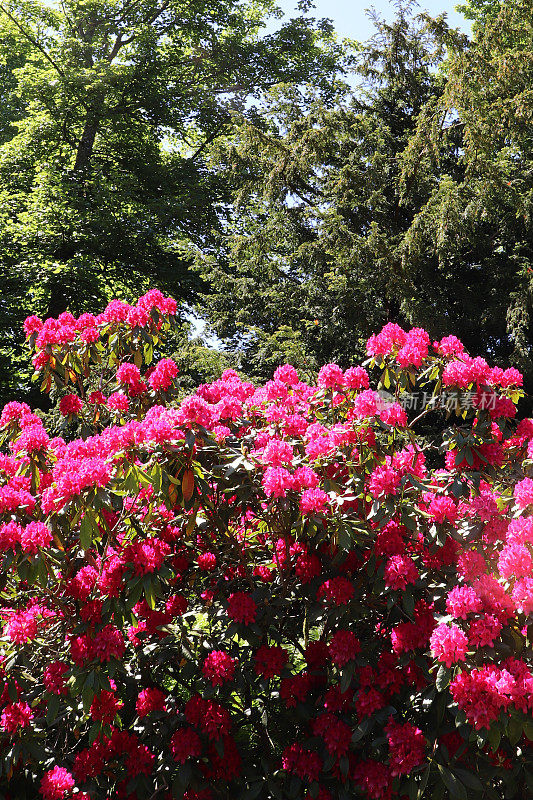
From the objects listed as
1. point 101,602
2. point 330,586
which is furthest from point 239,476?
point 101,602

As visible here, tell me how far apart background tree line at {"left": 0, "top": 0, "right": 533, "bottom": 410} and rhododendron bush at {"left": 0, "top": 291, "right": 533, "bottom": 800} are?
9.65 feet

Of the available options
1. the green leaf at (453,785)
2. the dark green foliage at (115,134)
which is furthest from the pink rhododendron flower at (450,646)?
the dark green foliage at (115,134)

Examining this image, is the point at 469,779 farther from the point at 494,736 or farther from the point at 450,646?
the point at 450,646

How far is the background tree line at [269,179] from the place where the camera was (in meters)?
6.92

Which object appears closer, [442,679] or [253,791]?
[442,679]

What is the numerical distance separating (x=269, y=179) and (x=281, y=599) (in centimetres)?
654

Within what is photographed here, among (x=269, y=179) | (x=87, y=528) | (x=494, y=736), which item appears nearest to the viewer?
(x=494, y=736)

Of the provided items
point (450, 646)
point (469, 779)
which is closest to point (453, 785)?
point (469, 779)

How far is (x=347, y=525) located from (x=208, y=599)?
29.0 inches

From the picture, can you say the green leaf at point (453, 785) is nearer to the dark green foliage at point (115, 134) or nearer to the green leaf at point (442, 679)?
the green leaf at point (442, 679)

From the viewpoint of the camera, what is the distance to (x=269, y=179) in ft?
26.5

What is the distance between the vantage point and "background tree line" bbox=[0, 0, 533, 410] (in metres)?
6.92

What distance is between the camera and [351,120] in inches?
332

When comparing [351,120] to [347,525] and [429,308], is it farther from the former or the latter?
[347,525]
